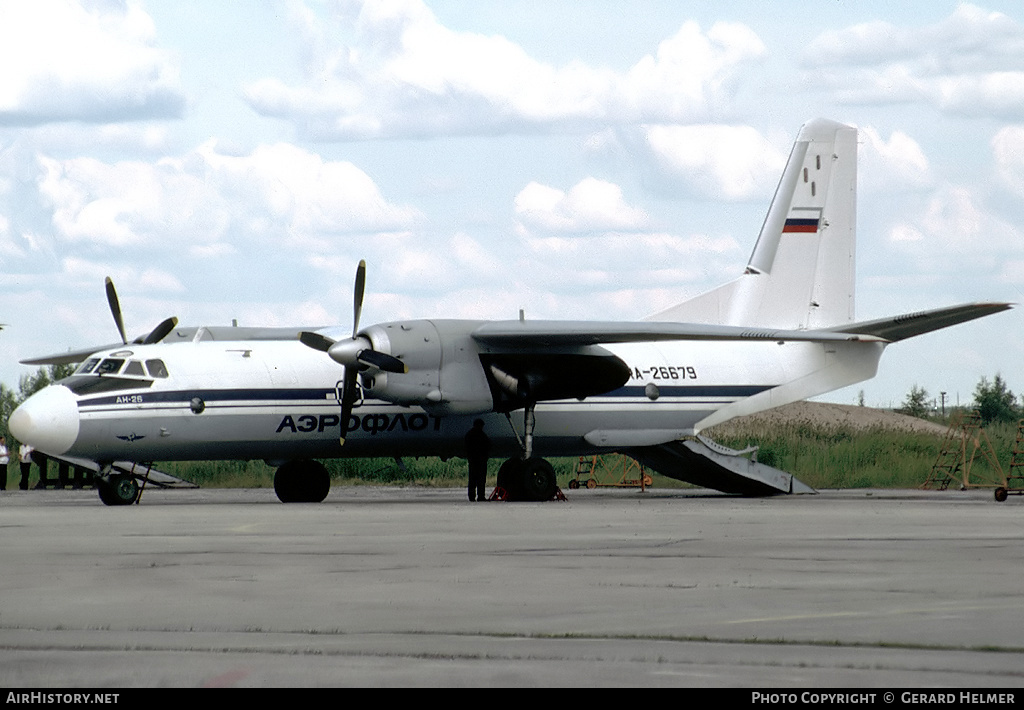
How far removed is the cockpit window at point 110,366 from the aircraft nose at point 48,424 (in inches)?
32.7

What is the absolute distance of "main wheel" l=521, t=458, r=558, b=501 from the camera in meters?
29.2

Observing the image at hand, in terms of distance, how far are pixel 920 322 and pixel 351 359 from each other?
11747 millimetres

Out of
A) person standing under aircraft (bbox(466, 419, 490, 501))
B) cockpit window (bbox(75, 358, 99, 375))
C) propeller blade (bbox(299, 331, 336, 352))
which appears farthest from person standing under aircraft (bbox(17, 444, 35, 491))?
person standing under aircraft (bbox(466, 419, 490, 501))

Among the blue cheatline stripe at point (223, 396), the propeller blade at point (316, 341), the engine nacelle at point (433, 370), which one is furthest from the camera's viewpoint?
the propeller blade at point (316, 341)

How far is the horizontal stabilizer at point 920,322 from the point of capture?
27.9 m

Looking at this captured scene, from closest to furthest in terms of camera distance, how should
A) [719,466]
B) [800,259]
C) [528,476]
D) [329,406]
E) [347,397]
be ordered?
[347,397], [329,406], [528,476], [719,466], [800,259]

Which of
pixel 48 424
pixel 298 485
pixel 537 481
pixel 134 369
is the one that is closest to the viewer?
pixel 48 424

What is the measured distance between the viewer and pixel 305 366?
28.8m

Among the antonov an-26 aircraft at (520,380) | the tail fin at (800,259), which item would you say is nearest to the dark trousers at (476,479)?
the antonov an-26 aircraft at (520,380)

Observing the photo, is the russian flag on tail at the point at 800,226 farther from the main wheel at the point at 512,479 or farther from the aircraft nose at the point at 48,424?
the aircraft nose at the point at 48,424

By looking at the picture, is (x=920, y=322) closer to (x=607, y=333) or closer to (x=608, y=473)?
(x=607, y=333)

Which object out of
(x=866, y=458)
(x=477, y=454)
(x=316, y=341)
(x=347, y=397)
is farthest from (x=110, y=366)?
(x=866, y=458)

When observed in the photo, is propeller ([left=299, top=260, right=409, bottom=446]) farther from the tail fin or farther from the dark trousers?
the tail fin

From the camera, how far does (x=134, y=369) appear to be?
27.3 metres
